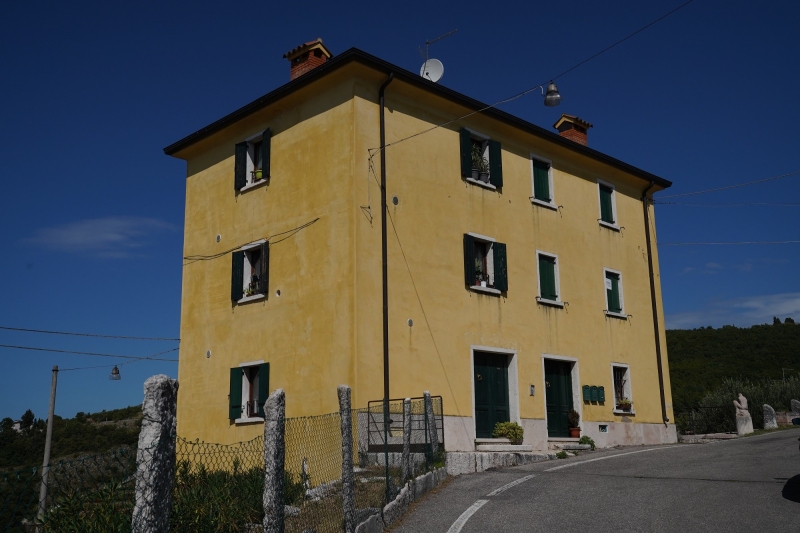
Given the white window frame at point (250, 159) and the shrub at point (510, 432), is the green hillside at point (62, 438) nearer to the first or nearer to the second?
the white window frame at point (250, 159)

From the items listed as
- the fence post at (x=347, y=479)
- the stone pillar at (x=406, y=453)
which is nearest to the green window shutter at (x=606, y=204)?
the stone pillar at (x=406, y=453)

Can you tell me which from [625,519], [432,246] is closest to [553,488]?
[625,519]

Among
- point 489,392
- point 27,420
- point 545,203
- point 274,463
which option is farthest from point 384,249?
point 27,420

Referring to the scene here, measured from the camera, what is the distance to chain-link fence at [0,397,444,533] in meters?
5.10

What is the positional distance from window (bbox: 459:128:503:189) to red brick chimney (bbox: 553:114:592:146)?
216 inches

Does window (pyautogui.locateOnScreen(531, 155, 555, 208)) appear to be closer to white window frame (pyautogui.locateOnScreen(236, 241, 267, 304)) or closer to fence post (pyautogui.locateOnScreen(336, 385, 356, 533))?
white window frame (pyautogui.locateOnScreen(236, 241, 267, 304))

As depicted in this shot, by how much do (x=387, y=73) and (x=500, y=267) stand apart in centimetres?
545

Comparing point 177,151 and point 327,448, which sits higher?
point 177,151

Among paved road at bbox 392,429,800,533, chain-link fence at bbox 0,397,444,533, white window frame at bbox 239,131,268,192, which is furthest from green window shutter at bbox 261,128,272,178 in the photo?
paved road at bbox 392,429,800,533

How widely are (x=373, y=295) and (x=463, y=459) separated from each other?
3846 mm

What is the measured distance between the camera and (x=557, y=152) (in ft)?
71.8

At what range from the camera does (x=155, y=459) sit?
4.98m

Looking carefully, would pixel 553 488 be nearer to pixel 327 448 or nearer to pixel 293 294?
pixel 327 448

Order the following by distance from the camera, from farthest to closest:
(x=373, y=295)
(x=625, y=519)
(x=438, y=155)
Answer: (x=438, y=155), (x=373, y=295), (x=625, y=519)
